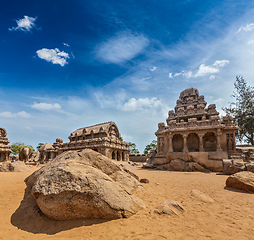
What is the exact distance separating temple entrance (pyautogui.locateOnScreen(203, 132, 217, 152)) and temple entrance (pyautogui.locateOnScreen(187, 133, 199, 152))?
1139 millimetres

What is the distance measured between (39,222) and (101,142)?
24.0 m

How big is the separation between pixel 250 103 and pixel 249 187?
98.7 feet

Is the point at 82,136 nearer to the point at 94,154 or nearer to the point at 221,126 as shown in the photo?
the point at 221,126

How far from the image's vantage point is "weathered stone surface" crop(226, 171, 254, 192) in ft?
24.6

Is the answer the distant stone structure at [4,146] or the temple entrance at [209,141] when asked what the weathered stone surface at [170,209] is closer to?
the temple entrance at [209,141]

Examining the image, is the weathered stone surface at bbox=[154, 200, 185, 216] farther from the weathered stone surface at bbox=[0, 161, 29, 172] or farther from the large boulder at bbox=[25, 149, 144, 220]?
the weathered stone surface at bbox=[0, 161, 29, 172]

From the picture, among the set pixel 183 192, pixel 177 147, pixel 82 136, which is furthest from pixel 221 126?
pixel 82 136

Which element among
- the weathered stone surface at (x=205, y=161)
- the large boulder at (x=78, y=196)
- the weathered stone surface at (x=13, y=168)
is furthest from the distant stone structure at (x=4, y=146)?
the weathered stone surface at (x=205, y=161)

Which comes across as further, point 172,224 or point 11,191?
point 11,191

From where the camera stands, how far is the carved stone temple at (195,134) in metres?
18.9

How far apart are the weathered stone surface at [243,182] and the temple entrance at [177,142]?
1515cm

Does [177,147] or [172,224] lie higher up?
[177,147]

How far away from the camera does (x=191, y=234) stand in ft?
12.4

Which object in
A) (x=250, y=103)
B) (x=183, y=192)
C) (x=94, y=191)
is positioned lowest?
(x=183, y=192)
